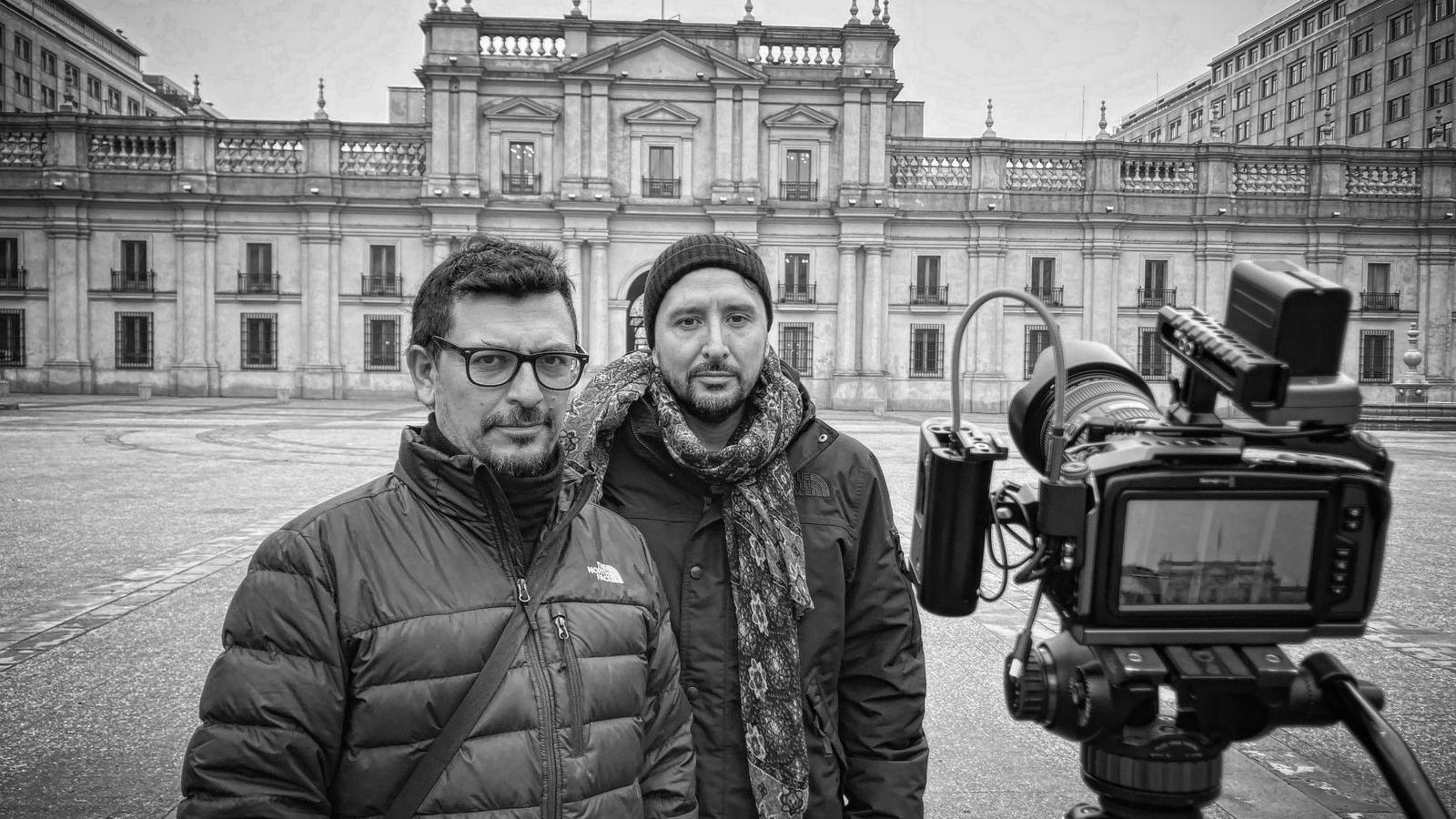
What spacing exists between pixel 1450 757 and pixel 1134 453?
13.1 feet

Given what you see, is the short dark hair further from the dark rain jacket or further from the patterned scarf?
the dark rain jacket

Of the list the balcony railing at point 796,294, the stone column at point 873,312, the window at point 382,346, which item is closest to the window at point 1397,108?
the stone column at point 873,312

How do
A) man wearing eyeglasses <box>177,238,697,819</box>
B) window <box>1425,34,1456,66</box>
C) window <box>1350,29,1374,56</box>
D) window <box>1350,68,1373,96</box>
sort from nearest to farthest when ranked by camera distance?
man wearing eyeglasses <box>177,238,697,819</box>, window <box>1425,34,1456,66</box>, window <box>1350,29,1374,56</box>, window <box>1350,68,1373,96</box>

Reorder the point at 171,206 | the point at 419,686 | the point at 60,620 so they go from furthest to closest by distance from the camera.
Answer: the point at 171,206, the point at 60,620, the point at 419,686

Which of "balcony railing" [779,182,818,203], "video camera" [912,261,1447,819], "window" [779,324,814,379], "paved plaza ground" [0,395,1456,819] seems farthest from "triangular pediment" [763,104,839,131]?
"video camera" [912,261,1447,819]

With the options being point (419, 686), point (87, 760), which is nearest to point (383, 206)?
point (87, 760)

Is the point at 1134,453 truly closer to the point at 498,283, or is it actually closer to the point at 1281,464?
the point at 1281,464

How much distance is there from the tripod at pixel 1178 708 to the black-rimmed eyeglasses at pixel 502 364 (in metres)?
1.18

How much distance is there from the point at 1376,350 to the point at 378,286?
132 feet

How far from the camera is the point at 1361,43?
213 ft

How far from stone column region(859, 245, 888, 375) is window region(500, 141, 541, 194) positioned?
1355 cm

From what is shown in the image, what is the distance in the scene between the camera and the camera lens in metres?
1.99

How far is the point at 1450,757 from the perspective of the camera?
4.20 metres

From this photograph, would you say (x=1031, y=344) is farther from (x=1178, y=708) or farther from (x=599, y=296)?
(x=1178, y=708)
